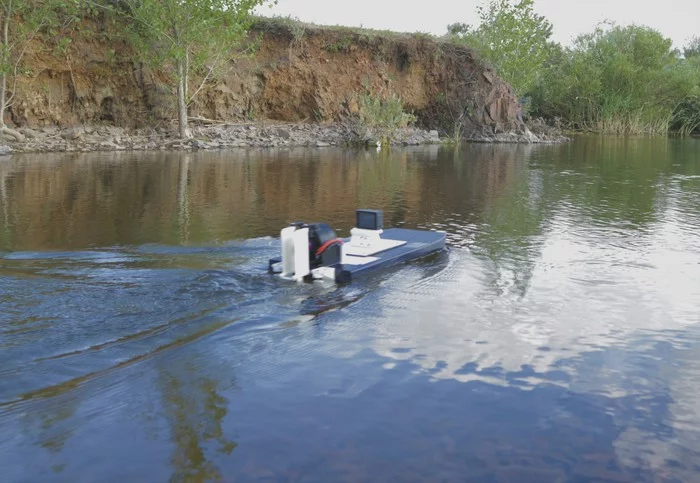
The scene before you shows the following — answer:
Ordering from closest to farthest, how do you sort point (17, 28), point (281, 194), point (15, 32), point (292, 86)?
point (281, 194), point (17, 28), point (15, 32), point (292, 86)

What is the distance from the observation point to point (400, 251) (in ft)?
28.6

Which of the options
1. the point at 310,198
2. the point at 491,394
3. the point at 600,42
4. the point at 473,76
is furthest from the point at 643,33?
the point at 491,394

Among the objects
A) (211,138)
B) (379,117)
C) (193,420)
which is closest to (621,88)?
(379,117)

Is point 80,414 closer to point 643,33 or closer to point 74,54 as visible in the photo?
point 74,54

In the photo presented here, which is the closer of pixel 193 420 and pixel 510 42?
pixel 193 420

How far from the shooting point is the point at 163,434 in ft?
14.1

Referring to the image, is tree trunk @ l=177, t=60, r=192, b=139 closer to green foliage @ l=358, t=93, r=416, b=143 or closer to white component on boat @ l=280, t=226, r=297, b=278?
green foliage @ l=358, t=93, r=416, b=143

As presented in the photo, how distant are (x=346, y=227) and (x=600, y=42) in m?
49.5

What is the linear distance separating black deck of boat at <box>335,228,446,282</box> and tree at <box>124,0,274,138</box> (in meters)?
18.9

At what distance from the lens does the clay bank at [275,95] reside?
27453mm

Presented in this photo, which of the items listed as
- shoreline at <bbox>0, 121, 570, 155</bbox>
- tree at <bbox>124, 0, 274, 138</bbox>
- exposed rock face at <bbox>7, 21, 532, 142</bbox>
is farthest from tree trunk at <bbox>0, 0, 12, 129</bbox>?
tree at <bbox>124, 0, 274, 138</bbox>

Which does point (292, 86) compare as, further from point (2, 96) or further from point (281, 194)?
point (281, 194)

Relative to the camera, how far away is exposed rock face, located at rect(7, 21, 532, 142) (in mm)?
28219

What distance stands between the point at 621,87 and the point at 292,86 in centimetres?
2672
